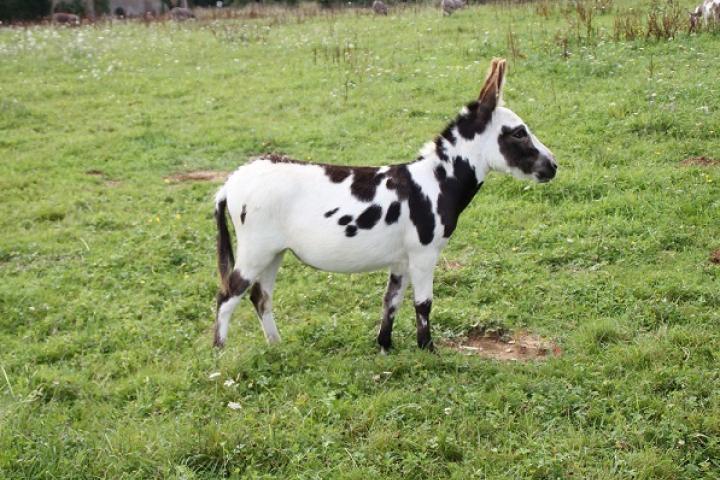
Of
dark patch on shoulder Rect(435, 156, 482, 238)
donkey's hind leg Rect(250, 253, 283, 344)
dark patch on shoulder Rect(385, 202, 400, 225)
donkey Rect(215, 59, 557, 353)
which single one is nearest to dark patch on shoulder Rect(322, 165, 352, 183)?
donkey Rect(215, 59, 557, 353)

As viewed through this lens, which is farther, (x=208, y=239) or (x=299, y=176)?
(x=208, y=239)

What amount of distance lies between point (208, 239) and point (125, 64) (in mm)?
11746

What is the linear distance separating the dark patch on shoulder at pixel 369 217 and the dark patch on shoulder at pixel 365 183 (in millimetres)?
87

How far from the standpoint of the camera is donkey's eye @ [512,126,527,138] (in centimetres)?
590

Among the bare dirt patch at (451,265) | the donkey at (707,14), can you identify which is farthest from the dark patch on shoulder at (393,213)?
the donkey at (707,14)

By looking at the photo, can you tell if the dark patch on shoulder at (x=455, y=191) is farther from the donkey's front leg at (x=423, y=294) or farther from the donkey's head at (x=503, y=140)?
the donkey's front leg at (x=423, y=294)

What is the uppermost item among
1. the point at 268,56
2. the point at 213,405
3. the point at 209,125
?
the point at 268,56

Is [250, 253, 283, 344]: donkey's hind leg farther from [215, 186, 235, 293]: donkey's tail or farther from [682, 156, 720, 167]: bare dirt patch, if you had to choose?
[682, 156, 720, 167]: bare dirt patch

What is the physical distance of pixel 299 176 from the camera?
5.82 metres

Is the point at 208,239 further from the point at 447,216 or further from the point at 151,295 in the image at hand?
the point at 447,216

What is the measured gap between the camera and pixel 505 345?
20.7 feet

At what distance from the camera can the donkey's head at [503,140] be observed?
5.90 meters

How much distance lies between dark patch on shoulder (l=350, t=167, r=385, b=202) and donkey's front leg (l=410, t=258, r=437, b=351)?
65 cm

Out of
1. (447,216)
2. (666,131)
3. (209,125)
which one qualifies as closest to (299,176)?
(447,216)
